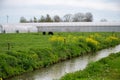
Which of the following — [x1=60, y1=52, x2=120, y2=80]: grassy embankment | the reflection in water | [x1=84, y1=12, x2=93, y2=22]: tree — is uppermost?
[x1=60, y1=52, x2=120, y2=80]: grassy embankment

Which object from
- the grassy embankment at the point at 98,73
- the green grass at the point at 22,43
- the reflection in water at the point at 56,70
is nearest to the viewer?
the grassy embankment at the point at 98,73

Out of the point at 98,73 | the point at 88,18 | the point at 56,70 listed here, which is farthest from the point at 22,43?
the point at 88,18

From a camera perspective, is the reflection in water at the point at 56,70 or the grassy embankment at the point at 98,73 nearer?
the grassy embankment at the point at 98,73

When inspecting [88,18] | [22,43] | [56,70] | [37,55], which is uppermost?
[37,55]

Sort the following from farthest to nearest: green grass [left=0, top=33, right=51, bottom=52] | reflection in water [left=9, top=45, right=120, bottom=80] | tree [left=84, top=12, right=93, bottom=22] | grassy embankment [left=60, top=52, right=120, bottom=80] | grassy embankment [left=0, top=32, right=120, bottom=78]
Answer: tree [left=84, top=12, right=93, bottom=22]
green grass [left=0, top=33, right=51, bottom=52]
grassy embankment [left=0, top=32, right=120, bottom=78]
reflection in water [left=9, top=45, right=120, bottom=80]
grassy embankment [left=60, top=52, right=120, bottom=80]

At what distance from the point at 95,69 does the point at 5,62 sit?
5285 millimetres

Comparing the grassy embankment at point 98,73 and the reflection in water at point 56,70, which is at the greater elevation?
the grassy embankment at point 98,73

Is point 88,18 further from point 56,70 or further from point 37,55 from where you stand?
point 56,70

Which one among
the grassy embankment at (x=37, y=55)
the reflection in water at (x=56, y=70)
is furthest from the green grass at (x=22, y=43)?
the reflection in water at (x=56, y=70)

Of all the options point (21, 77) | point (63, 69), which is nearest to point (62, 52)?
point (63, 69)

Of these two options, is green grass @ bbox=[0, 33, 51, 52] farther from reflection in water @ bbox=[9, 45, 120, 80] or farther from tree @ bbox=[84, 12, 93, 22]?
tree @ bbox=[84, 12, 93, 22]

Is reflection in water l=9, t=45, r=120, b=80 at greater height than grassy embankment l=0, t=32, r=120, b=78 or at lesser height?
lesser

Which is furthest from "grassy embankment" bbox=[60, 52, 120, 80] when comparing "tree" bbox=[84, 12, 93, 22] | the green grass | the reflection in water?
"tree" bbox=[84, 12, 93, 22]

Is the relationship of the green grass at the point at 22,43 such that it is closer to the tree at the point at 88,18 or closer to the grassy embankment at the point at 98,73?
the grassy embankment at the point at 98,73
